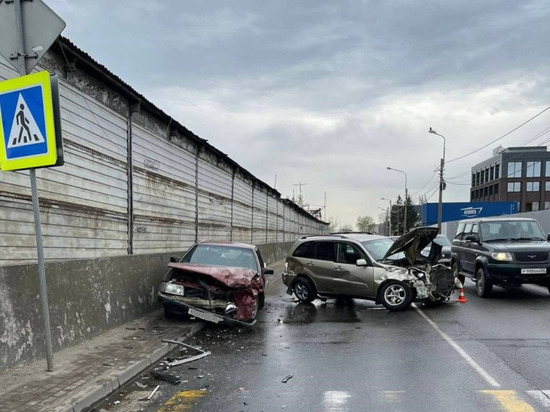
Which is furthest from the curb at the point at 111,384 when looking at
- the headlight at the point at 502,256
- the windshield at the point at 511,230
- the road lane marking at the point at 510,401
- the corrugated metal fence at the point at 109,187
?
the windshield at the point at 511,230

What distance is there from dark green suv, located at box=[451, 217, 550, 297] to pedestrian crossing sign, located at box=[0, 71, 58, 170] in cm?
1015

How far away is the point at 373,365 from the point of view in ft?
19.2

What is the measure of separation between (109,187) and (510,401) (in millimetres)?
6911

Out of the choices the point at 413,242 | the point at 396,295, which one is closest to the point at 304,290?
the point at 396,295

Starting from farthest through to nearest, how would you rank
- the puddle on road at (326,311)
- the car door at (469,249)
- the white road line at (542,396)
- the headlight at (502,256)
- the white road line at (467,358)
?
the car door at (469,249), the headlight at (502,256), the puddle on road at (326,311), the white road line at (467,358), the white road line at (542,396)

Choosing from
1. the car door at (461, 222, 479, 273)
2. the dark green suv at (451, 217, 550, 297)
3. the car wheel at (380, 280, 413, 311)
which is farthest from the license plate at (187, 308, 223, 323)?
the car door at (461, 222, 479, 273)

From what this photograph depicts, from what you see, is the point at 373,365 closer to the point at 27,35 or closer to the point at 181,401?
the point at 181,401

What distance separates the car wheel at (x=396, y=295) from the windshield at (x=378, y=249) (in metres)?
0.77

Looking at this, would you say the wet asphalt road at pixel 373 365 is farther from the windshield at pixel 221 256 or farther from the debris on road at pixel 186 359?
the windshield at pixel 221 256

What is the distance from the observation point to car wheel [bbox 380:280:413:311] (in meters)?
9.87

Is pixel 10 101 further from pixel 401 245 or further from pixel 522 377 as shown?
pixel 401 245

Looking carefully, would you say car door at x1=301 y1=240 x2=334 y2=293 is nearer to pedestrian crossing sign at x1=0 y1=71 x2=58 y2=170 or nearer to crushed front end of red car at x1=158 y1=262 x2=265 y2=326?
crushed front end of red car at x1=158 y1=262 x2=265 y2=326

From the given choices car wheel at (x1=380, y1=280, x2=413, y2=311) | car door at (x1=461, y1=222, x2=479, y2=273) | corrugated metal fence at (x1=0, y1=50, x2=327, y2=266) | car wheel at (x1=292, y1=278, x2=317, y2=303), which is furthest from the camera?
car door at (x1=461, y1=222, x2=479, y2=273)

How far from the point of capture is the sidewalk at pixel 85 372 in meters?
4.33
